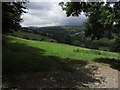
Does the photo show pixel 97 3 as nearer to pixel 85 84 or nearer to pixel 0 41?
pixel 85 84

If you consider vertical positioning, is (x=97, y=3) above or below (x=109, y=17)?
above

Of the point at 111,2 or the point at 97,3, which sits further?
the point at 97,3

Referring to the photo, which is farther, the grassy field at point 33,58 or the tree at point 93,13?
the tree at point 93,13

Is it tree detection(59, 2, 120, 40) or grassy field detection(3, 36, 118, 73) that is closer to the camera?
grassy field detection(3, 36, 118, 73)

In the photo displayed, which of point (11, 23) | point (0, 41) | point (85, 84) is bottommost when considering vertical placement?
point (85, 84)

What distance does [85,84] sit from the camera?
31.1 feet

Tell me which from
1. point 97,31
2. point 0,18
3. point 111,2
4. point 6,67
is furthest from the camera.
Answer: point 97,31

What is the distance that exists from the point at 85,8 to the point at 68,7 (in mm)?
2853

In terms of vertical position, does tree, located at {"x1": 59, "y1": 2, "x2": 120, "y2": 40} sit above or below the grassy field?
above

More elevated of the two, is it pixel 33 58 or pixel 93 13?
pixel 93 13

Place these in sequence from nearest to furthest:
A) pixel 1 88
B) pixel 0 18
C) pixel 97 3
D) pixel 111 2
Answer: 1. pixel 1 88
2. pixel 0 18
3. pixel 111 2
4. pixel 97 3

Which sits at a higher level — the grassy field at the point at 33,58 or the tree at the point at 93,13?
the tree at the point at 93,13

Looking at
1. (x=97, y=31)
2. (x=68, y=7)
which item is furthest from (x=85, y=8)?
(x=97, y=31)

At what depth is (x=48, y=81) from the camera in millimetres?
9445
